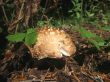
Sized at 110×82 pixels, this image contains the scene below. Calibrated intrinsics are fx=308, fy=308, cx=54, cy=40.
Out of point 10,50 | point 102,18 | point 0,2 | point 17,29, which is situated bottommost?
point 102,18

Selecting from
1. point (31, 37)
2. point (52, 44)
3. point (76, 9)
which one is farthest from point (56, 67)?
point (76, 9)

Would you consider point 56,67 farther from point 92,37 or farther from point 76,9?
point 76,9

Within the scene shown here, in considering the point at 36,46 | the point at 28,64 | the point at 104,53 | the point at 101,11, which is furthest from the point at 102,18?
the point at 36,46

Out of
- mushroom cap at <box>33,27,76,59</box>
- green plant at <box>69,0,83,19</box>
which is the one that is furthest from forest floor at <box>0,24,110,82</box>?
green plant at <box>69,0,83,19</box>

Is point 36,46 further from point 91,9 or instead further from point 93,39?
point 91,9

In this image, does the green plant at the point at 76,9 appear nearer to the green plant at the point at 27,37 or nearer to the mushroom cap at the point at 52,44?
the mushroom cap at the point at 52,44

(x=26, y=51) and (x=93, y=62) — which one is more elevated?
(x=26, y=51)

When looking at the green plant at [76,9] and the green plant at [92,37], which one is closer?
the green plant at [92,37]

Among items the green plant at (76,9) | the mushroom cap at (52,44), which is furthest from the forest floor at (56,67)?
the green plant at (76,9)

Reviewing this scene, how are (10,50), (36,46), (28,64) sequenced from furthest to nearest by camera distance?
(28,64) → (10,50) → (36,46)
